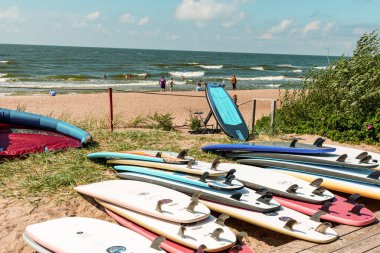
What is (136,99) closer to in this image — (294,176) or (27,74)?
(294,176)

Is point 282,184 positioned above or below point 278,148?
below

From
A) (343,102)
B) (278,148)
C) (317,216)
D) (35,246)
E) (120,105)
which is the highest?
(343,102)

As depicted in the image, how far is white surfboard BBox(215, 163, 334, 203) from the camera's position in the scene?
15.1ft

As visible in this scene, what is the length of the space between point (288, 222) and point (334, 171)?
1.77 metres

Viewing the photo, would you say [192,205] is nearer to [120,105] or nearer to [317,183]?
[317,183]

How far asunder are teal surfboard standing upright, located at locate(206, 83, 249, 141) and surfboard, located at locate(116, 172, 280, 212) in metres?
4.06

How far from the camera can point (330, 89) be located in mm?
9727

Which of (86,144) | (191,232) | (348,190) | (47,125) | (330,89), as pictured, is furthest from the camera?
(330,89)

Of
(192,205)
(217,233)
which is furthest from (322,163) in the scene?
(217,233)

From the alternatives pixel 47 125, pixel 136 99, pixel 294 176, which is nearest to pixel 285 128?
pixel 294 176

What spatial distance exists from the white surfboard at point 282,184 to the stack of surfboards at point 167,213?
3.66 ft

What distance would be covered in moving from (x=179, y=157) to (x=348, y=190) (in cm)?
229

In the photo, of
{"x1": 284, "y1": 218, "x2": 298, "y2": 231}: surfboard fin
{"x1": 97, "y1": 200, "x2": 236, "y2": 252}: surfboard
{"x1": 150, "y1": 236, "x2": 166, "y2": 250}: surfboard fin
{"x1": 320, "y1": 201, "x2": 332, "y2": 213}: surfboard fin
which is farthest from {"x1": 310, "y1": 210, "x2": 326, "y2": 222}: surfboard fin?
{"x1": 150, "y1": 236, "x2": 166, "y2": 250}: surfboard fin

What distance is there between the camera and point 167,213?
3.93m
